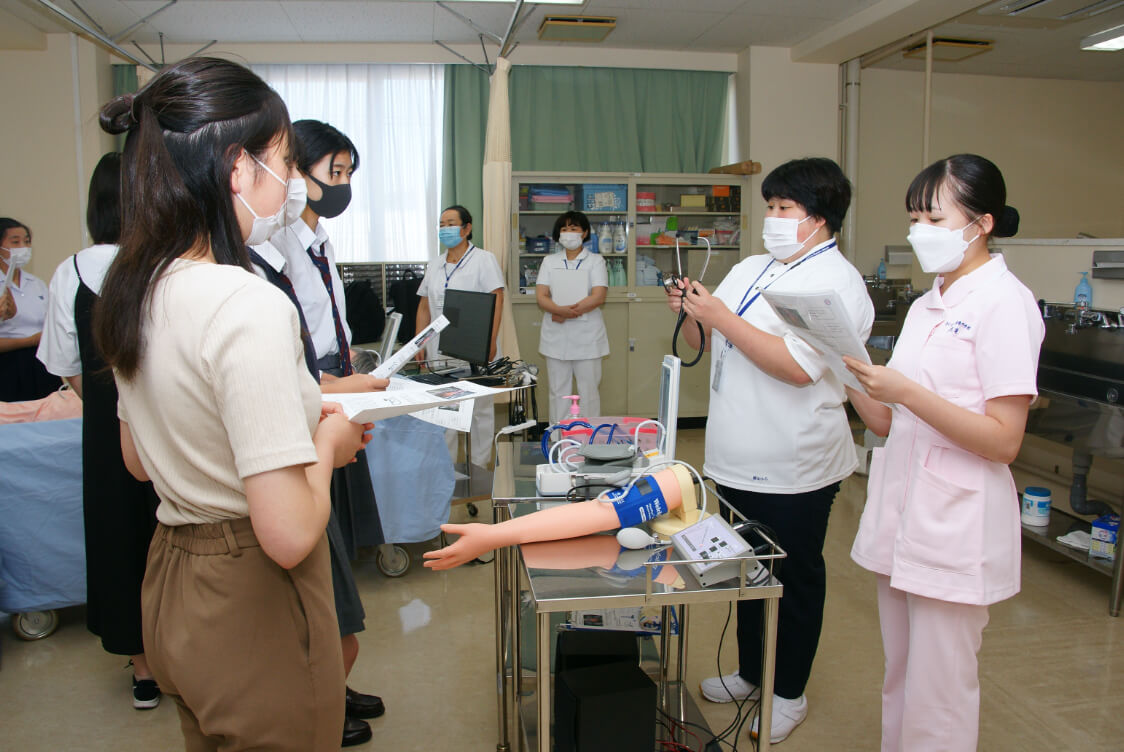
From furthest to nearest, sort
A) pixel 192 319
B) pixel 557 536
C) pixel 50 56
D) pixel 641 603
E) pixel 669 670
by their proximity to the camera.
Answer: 1. pixel 50 56
2. pixel 669 670
3. pixel 557 536
4. pixel 641 603
5. pixel 192 319

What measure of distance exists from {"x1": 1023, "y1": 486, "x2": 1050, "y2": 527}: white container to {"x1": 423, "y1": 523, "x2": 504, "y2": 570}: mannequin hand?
2789mm

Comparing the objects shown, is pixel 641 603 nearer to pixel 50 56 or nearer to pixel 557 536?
pixel 557 536

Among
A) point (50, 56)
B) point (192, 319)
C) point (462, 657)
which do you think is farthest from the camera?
point (50, 56)

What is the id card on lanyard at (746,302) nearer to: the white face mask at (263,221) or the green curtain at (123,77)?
the white face mask at (263,221)

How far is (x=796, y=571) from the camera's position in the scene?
194cm

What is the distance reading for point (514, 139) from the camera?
5.51 metres

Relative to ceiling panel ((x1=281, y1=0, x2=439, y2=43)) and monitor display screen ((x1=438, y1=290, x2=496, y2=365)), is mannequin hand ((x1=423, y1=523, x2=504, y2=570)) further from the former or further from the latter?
ceiling panel ((x1=281, y1=0, x2=439, y2=43))

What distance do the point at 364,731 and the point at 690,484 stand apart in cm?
123

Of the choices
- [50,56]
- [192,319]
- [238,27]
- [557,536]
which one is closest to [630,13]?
[238,27]

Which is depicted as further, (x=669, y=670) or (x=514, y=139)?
(x=514, y=139)

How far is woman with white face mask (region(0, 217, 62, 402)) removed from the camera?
144 inches

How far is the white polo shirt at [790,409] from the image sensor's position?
1868 millimetres

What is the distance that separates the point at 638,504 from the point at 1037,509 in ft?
8.58

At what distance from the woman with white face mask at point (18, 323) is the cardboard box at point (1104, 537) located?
4710mm
